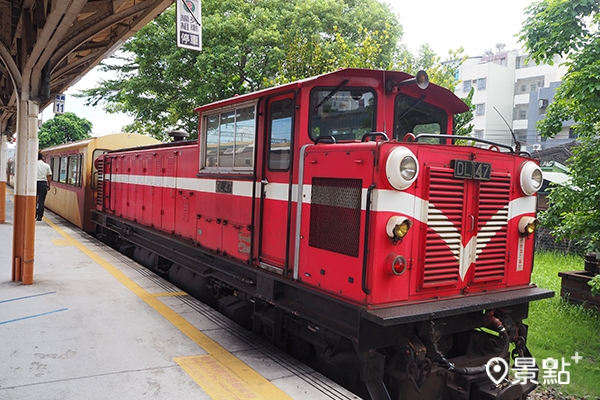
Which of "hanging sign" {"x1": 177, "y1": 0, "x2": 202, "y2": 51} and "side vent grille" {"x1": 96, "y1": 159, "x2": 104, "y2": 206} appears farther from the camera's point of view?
"side vent grille" {"x1": 96, "y1": 159, "x2": 104, "y2": 206}

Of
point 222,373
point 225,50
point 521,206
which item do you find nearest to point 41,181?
point 225,50

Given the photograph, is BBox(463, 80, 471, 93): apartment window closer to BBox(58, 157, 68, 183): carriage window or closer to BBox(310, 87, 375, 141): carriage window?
BBox(58, 157, 68, 183): carriage window

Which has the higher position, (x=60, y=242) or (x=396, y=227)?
(x=396, y=227)

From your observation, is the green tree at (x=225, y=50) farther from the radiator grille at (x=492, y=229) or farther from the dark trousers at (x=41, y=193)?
the radiator grille at (x=492, y=229)

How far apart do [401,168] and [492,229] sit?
143 cm

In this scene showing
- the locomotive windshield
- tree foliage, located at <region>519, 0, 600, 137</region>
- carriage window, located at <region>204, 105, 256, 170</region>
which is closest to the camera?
the locomotive windshield

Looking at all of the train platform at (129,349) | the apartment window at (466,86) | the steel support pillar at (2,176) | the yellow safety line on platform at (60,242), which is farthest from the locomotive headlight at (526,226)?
the apartment window at (466,86)

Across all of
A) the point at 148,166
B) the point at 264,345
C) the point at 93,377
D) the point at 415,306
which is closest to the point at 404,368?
the point at 415,306

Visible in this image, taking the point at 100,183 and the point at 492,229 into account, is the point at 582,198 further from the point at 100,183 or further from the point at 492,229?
the point at 100,183

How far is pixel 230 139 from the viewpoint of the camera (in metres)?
5.65

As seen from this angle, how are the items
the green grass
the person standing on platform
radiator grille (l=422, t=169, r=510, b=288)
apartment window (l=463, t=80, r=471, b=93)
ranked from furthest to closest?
apartment window (l=463, t=80, r=471, b=93)
the person standing on platform
the green grass
radiator grille (l=422, t=169, r=510, b=288)

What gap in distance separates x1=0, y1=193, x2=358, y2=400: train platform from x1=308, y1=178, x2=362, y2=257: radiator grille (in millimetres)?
1217

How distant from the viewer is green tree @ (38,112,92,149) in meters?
44.4

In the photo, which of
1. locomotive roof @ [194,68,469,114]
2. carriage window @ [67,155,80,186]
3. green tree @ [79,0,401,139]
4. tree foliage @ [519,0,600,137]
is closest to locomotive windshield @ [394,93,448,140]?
locomotive roof @ [194,68,469,114]
